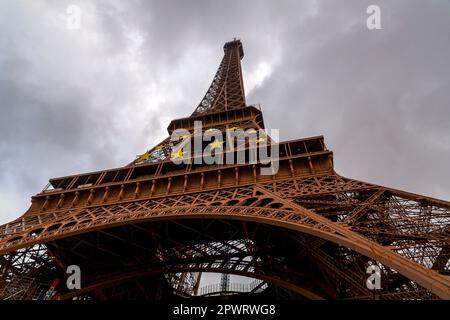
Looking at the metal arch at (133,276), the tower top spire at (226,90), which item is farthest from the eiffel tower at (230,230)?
the tower top spire at (226,90)

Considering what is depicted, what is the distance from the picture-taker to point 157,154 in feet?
79.4

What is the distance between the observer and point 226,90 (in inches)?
1407

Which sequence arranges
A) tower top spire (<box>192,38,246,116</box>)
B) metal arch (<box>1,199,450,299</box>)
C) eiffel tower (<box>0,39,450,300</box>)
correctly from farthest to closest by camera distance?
tower top spire (<box>192,38,246,116</box>)
eiffel tower (<box>0,39,450,300</box>)
metal arch (<box>1,199,450,299</box>)

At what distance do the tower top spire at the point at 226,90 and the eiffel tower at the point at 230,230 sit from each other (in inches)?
406

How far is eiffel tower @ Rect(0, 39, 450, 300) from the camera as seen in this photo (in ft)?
34.2

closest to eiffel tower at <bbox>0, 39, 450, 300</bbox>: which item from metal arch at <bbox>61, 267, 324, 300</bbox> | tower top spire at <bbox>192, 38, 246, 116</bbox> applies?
metal arch at <bbox>61, 267, 324, 300</bbox>

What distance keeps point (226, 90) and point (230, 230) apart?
20939 millimetres

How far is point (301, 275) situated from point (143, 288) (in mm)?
10869

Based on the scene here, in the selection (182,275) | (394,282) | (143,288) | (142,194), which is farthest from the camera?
(182,275)

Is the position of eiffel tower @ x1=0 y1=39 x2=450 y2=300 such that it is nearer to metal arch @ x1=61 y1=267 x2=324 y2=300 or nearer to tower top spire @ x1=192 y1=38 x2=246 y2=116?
metal arch @ x1=61 y1=267 x2=324 y2=300

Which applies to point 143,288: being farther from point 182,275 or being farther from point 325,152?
point 325,152

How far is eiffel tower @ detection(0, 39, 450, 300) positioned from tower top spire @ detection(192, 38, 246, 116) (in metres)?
10.3
